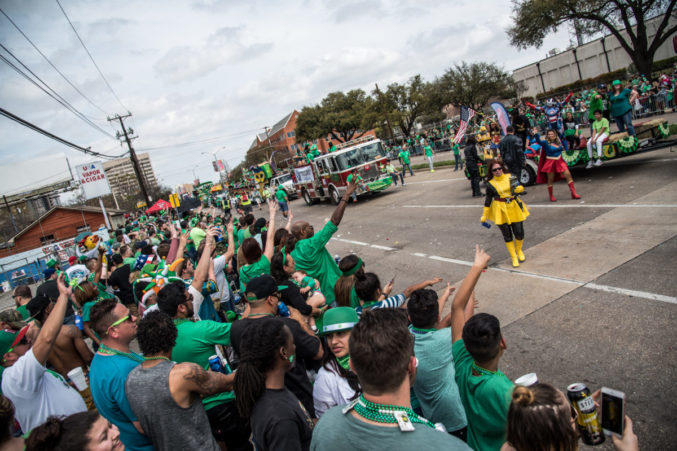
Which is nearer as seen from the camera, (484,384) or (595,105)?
(484,384)

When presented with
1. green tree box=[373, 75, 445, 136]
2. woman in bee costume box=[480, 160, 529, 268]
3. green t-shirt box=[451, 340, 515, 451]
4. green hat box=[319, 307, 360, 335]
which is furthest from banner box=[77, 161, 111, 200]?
green tree box=[373, 75, 445, 136]

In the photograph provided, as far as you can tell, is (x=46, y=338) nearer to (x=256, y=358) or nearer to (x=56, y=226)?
(x=256, y=358)

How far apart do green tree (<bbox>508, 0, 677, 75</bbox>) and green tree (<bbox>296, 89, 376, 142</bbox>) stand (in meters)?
29.5

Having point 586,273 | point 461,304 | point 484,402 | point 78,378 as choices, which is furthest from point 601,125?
point 78,378

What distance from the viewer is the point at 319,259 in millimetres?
4910

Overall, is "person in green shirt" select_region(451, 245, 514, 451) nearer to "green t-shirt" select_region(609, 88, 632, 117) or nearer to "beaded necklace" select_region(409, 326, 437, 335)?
"beaded necklace" select_region(409, 326, 437, 335)

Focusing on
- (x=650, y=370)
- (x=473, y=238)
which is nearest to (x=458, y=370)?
(x=650, y=370)

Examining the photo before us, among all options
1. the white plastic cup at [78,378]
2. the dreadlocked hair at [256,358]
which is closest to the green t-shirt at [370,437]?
the dreadlocked hair at [256,358]

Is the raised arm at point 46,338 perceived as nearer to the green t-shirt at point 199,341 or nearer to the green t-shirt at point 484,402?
the green t-shirt at point 199,341

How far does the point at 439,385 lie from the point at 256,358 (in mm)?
1167

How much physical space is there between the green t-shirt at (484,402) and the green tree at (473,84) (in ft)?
173

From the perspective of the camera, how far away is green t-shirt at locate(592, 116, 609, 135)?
33.7 ft

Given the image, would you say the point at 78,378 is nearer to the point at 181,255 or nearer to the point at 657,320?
the point at 181,255

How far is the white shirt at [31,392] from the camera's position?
2857 mm
